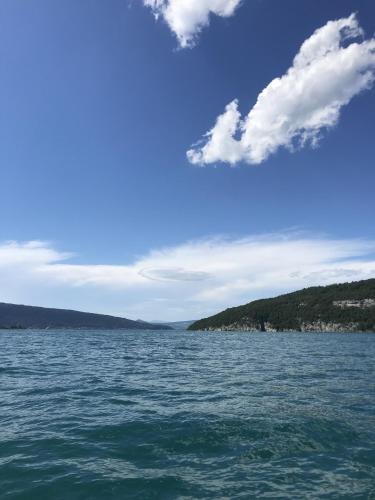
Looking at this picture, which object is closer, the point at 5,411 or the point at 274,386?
the point at 5,411

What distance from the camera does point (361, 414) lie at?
2295 centimetres

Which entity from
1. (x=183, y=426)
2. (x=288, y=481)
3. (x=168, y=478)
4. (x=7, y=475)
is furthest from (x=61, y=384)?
(x=288, y=481)

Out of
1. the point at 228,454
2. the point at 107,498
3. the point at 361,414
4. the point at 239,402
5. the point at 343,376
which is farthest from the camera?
the point at 343,376

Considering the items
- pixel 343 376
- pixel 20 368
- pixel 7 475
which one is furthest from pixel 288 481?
pixel 20 368

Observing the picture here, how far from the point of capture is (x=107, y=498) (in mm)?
12492

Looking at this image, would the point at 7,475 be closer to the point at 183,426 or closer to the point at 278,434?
the point at 183,426

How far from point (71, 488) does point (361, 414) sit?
17.2 meters

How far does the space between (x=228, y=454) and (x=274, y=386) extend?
17285 mm

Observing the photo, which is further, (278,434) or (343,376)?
(343,376)

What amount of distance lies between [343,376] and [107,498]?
32.4m

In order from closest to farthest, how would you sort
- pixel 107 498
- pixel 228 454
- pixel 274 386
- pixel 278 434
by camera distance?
pixel 107 498
pixel 228 454
pixel 278 434
pixel 274 386

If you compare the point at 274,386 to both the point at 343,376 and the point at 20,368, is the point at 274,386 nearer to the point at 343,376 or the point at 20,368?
the point at 343,376

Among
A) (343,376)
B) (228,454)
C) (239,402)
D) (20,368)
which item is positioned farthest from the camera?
(20,368)

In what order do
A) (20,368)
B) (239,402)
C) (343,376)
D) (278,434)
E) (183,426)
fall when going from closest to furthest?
(278,434), (183,426), (239,402), (343,376), (20,368)
